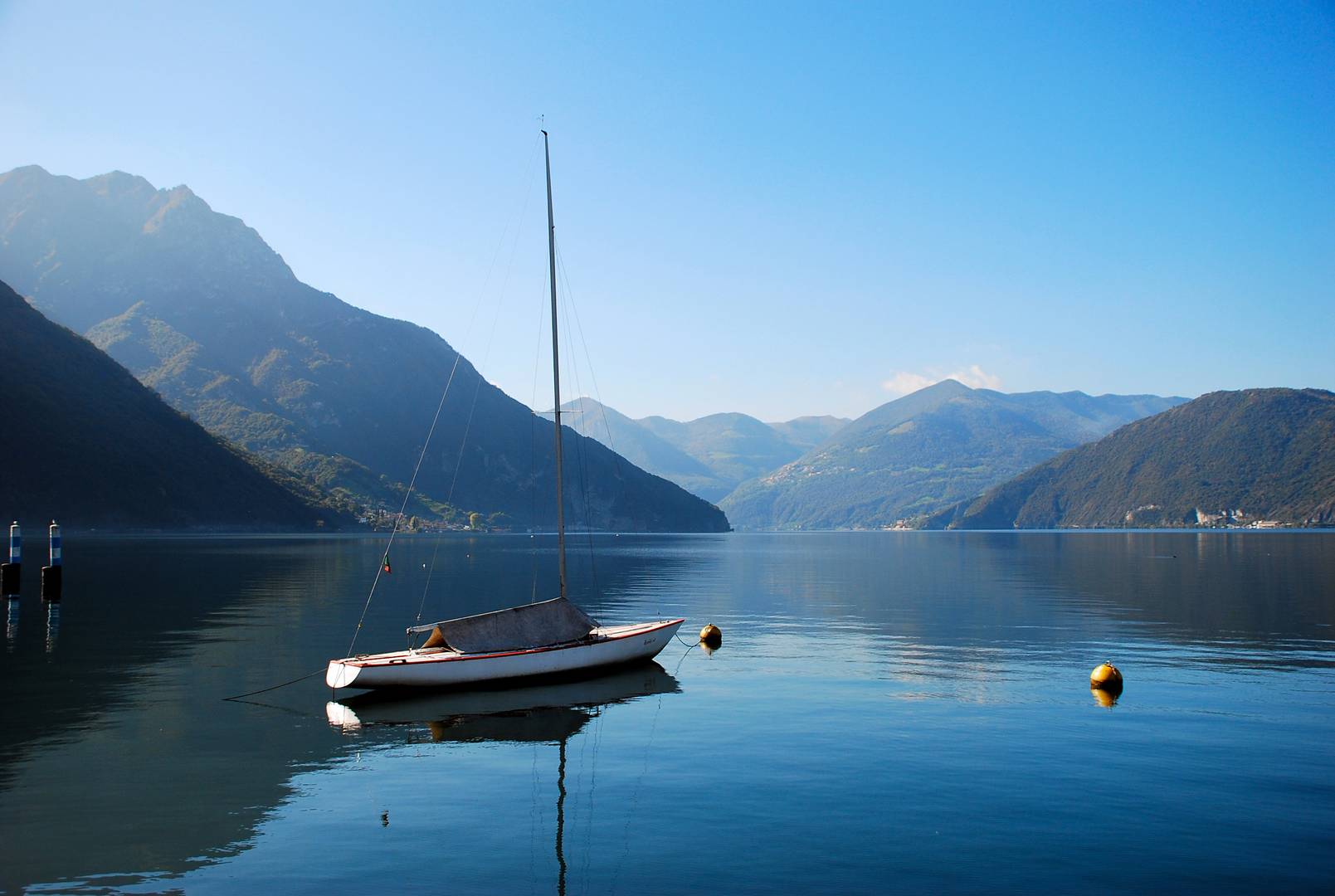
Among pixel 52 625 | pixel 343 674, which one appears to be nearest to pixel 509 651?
pixel 343 674

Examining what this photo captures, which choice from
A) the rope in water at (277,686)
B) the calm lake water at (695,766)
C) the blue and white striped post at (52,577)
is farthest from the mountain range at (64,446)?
the rope in water at (277,686)

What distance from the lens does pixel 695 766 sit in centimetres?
2464

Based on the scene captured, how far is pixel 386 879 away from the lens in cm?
1633

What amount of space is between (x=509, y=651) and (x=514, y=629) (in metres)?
1.32

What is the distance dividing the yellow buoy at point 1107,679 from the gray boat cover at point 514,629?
802 inches

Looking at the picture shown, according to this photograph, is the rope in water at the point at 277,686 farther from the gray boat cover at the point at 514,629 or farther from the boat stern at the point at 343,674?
the gray boat cover at the point at 514,629

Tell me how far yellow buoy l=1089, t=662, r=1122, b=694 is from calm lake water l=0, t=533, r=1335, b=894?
2.18 feet

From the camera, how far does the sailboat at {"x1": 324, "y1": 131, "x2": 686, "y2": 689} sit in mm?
32438

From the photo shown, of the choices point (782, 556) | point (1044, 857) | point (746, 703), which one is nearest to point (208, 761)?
point (746, 703)

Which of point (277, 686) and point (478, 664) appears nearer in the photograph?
point (478, 664)

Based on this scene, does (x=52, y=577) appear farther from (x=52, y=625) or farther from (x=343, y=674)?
(x=343, y=674)

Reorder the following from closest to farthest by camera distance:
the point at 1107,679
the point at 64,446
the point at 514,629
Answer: the point at 1107,679 < the point at 514,629 < the point at 64,446

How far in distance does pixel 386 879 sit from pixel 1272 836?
17811mm

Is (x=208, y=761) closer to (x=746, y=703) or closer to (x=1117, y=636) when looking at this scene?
(x=746, y=703)
